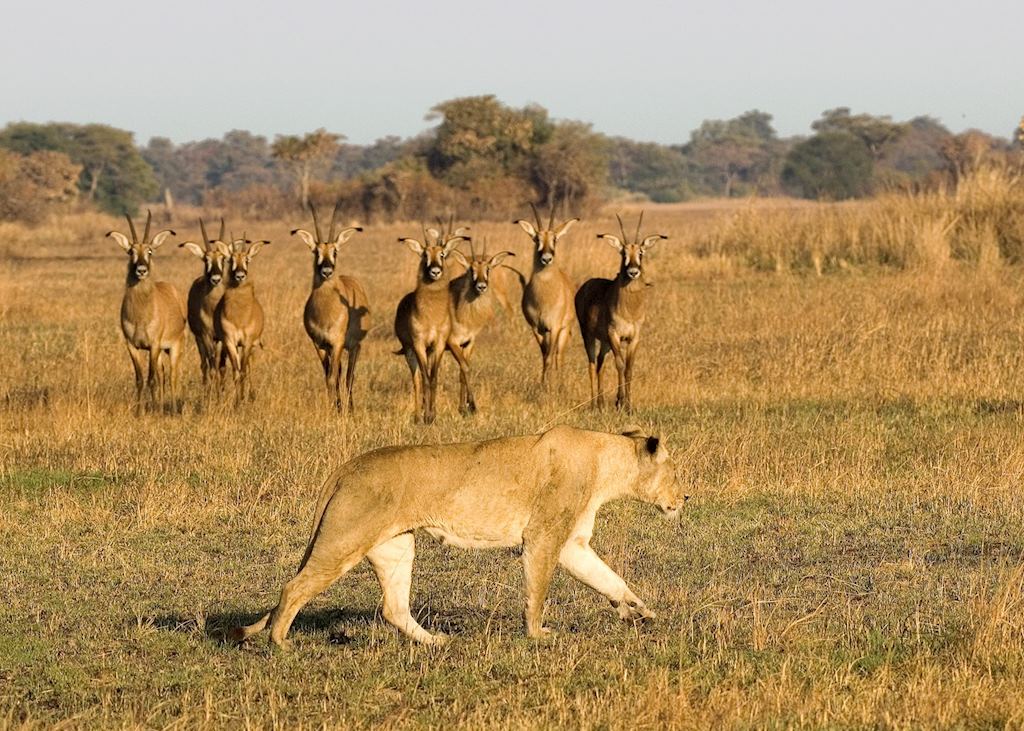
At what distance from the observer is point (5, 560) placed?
8336 mm

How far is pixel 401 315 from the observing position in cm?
1459

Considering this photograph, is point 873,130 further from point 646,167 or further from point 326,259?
point 326,259

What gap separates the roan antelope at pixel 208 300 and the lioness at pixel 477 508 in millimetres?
8581

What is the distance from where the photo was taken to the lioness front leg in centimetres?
659

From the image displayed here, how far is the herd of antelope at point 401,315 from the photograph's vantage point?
14141 mm

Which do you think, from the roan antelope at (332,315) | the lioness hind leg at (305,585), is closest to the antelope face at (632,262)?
the roan antelope at (332,315)

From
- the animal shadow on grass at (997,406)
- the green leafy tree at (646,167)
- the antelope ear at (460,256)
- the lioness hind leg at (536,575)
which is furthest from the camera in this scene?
the green leafy tree at (646,167)

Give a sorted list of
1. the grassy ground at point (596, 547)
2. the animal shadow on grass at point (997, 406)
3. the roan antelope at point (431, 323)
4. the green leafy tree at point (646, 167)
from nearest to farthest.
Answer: the grassy ground at point (596, 547) → the animal shadow on grass at point (997, 406) → the roan antelope at point (431, 323) → the green leafy tree at point (646, 167)

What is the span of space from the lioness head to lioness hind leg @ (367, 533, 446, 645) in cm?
109

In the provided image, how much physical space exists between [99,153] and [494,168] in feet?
91.0

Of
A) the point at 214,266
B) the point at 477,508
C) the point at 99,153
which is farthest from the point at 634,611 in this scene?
the point at 99,153

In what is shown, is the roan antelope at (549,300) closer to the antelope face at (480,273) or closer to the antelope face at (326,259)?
the antelope face at (480,273)

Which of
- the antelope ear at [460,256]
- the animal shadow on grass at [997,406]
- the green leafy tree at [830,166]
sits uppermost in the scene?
the green leafy tree at [830,166]

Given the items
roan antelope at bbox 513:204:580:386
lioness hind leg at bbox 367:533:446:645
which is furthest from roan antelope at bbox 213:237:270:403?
lioness hind leg at bbox 367:533:446:645
